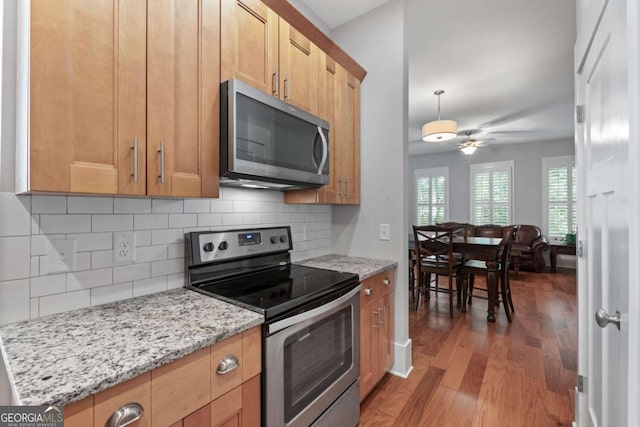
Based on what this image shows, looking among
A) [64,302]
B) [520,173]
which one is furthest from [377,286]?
[520,173]

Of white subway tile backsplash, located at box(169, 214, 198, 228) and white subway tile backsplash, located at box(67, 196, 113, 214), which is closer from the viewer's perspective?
white subway tile backsplash, located at box(67, 196, 113, 214)

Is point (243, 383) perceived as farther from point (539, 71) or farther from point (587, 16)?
point (539, 71)

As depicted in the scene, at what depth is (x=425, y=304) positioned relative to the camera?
148 inches

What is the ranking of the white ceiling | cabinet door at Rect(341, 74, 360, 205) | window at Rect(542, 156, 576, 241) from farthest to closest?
window at Rect(542, 156, 576, 241) < the white ceiling < cabinet door at Rect(341, 74, 360, 205)

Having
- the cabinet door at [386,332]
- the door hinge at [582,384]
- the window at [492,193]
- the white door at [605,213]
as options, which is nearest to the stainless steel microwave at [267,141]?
the cabinet door at [386,332]

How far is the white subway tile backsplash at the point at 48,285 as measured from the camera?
101 centimetres

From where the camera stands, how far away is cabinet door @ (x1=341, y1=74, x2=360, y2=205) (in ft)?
7.04

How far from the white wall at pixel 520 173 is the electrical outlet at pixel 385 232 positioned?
4.15 m

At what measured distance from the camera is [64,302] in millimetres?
1070

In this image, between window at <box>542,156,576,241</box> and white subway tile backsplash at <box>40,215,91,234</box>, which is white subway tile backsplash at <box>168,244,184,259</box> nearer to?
white subway tile backsplash at <box>40,215,91,234</box>

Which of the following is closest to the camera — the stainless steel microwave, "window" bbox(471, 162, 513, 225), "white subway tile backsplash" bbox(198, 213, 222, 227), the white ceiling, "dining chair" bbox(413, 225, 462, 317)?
the stainless steel microwave

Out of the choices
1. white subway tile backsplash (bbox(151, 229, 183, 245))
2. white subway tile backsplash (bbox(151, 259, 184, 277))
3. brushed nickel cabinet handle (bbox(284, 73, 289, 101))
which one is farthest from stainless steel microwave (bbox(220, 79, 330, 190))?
white subway tile backsplash (bbox(151, 259, 184, 277))

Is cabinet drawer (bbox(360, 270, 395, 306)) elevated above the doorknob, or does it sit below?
below

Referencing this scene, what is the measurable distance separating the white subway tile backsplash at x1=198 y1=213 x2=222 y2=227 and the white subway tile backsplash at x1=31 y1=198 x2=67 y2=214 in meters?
0.56
